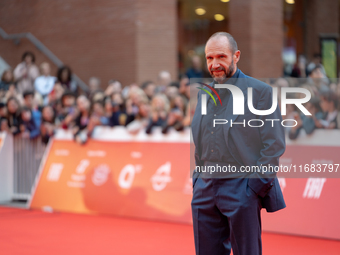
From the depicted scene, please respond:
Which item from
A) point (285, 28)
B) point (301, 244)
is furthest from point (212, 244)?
point (285, 28)

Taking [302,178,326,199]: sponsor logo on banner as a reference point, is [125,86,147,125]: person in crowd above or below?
above

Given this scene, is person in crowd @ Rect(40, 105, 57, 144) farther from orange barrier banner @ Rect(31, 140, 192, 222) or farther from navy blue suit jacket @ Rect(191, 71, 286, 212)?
navy blue suit jacket @ Rect(191, 71, 286, 212)

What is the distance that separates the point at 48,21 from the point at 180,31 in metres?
4.47

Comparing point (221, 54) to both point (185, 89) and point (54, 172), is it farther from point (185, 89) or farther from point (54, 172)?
point (54, 172)

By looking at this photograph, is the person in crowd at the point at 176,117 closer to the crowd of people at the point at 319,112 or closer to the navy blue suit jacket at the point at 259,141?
the crowd of people at the point at 319,112

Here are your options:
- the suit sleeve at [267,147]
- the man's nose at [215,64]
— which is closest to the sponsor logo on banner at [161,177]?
the suit sleeve at [267,147]

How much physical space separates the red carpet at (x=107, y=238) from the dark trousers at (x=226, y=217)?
2235mm

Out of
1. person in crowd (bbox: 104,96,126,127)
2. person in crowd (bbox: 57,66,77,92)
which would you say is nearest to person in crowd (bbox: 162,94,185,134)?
person in crowd (bbox: 104,96,126,127)

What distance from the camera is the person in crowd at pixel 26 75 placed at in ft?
39.1

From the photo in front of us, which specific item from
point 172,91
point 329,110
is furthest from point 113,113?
point 329,110

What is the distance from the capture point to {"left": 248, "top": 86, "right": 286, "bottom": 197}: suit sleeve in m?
3.09

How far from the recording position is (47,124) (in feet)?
28.8

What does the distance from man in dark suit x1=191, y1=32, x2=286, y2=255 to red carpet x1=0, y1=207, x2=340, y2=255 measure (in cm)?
229

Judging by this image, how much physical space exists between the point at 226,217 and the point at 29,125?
6.48 metres
